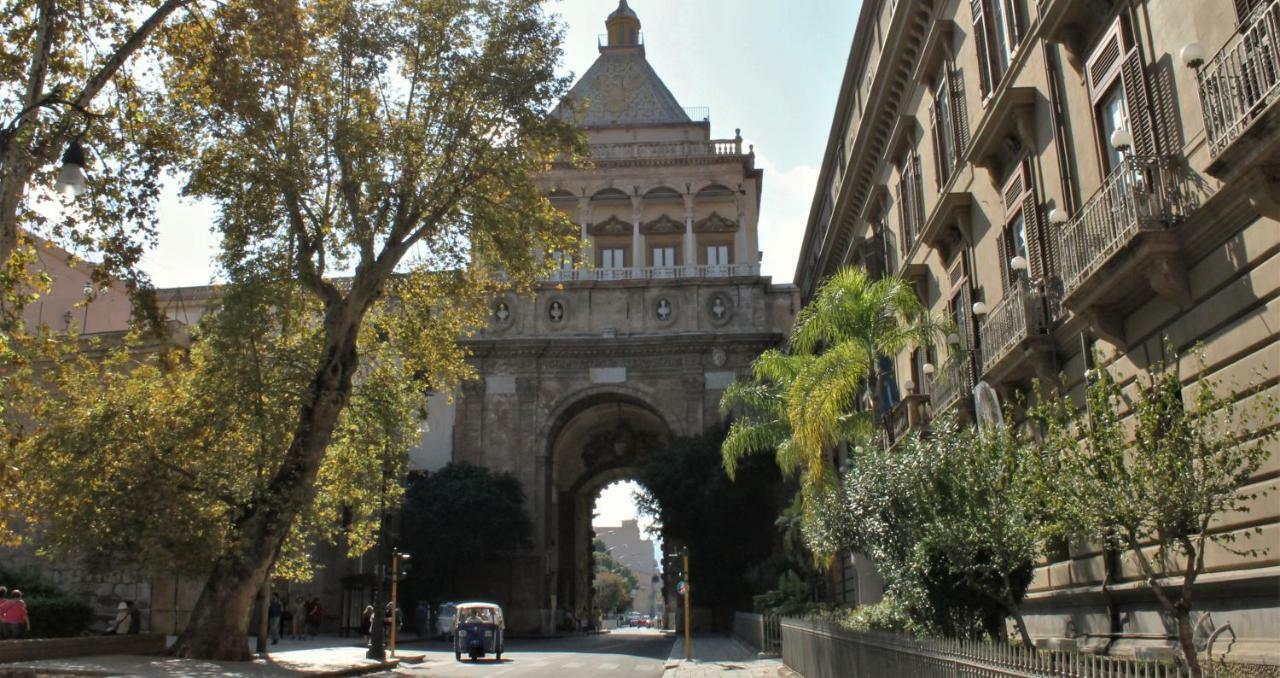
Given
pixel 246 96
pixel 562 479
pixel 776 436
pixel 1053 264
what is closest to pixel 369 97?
pixel 246 96

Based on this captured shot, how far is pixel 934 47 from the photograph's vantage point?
1877cm

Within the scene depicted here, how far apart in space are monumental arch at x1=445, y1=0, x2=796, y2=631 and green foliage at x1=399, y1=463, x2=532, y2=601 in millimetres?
2118

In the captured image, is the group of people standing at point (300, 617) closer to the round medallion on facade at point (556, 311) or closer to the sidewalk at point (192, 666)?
the sidewalk at point (192, 666)

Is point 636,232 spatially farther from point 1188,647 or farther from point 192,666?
point 1188,647

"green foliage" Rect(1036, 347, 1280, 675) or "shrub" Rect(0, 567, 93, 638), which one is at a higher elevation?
"green foliage" Rect(1036, 347, 1280, 675)

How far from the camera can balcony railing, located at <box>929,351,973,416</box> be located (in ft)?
52.9

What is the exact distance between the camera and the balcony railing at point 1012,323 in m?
13.0

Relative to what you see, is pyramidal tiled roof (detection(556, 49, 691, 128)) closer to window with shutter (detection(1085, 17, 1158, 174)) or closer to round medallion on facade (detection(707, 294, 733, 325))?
round medallion on facade (detection(707, 294, 733, 325))

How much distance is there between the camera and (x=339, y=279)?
27.8 m

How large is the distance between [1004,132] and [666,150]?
3612 cm

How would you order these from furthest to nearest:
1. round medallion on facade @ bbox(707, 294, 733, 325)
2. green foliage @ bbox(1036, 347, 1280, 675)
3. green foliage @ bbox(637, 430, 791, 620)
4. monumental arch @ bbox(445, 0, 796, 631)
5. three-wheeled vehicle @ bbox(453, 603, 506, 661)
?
1. round medallion on facade @ bbox(707, 294, 733, 325)
2. monumental arch @ bbox(445, 0, 796, 631)
3. green foliage @ bbox(637, 430, 791, 620)
4. three-wheeled vehicle @ bbox(453, 603, 506, 661)
5. green foliage @ bbox(1036, 347, 1280, 675)

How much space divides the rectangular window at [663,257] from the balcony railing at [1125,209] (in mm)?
39244

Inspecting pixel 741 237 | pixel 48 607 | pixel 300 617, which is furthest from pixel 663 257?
pixel 48 607

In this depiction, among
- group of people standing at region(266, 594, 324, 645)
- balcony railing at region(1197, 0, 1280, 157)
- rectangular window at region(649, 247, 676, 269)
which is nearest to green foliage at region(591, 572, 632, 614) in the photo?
rectangular window at region(649, 247, 676, 269)
